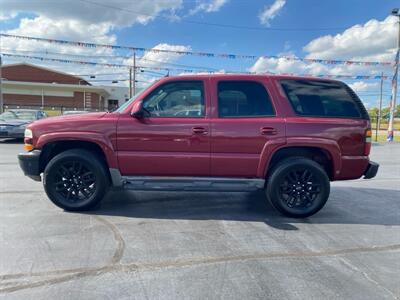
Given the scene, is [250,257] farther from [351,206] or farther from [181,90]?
[351,206]

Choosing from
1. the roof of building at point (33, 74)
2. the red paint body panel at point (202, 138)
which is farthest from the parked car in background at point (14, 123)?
the roof of building at point (33, 74)

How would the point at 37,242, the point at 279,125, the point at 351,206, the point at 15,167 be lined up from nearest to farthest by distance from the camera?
the point at 37,242 → the point at 279,125 → the point at 351,206 → the point at 15,167

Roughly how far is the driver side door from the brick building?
36965 millimetres

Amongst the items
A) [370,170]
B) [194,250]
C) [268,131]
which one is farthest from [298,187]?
[194,250]

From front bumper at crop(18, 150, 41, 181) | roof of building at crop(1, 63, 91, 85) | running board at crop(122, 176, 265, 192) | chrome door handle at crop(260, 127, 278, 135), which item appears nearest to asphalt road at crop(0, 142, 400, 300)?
running board at crop(122, 176, 265, 192)

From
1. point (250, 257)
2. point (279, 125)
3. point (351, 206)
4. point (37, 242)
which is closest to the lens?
point (250, 257)

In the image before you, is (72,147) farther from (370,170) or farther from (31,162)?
(370,170)

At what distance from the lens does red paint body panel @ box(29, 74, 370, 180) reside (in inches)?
178

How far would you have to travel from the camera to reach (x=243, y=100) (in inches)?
185

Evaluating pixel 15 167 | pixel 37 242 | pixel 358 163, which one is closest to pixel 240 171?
pixel 358 163

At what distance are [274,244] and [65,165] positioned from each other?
117 inches

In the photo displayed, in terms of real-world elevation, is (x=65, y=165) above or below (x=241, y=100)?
below

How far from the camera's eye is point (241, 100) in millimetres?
4711

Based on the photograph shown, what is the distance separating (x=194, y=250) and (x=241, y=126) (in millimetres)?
1772
